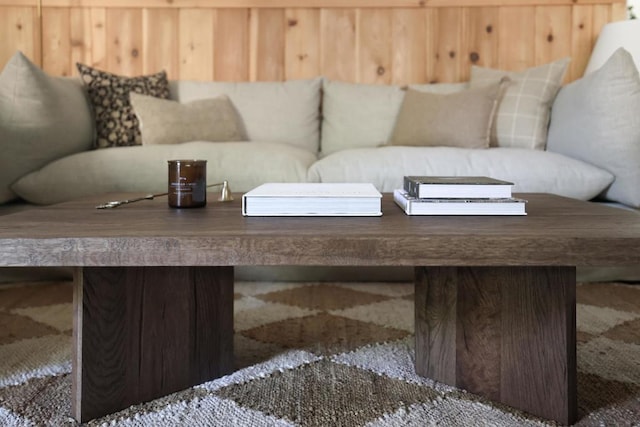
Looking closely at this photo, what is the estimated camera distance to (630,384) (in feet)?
3.63

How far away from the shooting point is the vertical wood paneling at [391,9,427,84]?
3076 millimetres

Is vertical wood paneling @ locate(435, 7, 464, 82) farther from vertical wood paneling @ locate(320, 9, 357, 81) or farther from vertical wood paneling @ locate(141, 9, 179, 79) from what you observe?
vertical wood paneling @ locate(141, 9, 179, 79)

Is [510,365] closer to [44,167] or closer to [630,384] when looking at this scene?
[630,384]

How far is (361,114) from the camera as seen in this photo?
274 cm

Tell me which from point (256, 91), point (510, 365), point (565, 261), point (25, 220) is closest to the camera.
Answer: point (565, 261)

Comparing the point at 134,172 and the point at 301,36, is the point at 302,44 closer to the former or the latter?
the point at 301,36

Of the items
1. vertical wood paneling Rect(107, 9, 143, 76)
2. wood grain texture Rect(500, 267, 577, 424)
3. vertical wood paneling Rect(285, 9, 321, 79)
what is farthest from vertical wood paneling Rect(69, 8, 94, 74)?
wood grain texture Rect(500, 267, 577, 424)

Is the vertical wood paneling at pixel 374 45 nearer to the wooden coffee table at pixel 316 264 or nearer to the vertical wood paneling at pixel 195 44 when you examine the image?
the vertical wood paneling at pixel 195 44

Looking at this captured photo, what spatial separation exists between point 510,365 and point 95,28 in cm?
294

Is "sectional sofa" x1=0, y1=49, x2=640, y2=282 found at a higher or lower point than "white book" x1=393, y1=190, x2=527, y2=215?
higher

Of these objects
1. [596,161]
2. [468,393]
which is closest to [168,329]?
[468,393]

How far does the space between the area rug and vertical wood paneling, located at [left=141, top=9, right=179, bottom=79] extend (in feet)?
5.62

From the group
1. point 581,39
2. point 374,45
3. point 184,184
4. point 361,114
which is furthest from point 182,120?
point 581,39

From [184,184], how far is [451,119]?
62.5 inches
